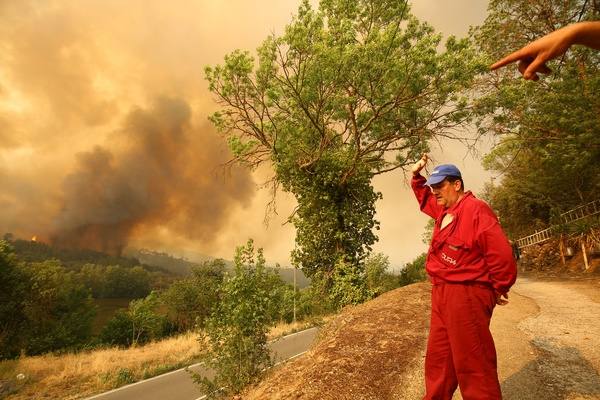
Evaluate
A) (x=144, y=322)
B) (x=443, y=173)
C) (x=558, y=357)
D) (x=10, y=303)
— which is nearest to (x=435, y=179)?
(x=443, y=173)

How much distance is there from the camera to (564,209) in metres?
34.6

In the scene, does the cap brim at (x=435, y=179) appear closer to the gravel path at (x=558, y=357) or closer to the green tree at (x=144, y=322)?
the gravel path at (x=558, y=357)

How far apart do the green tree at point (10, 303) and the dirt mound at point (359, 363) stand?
173ft

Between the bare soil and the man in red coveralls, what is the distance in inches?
74.8

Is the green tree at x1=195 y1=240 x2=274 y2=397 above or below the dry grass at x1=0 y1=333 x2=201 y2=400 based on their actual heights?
above

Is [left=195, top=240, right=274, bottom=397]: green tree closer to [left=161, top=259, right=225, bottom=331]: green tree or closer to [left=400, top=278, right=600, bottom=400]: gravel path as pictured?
[left=400, top=278, right=600, bottom=400]: gravel path

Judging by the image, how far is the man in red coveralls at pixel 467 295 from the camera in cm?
272

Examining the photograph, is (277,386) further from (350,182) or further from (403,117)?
(403,117)

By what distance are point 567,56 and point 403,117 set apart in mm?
6687

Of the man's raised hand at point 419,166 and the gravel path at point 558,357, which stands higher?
the man's raised hand at point 419,166

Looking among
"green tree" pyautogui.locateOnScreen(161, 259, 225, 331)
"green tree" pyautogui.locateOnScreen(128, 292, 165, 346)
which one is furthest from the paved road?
"green tree" pyautogui.locateOnScreen(161, 259, 225, 331)

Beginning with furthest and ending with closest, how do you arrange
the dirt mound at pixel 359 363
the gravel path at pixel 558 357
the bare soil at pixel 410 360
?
1. the dirt mound at pixel 359 363
2. the bare soil at pixel 410 360
3. the gravel path at pixel 558 357

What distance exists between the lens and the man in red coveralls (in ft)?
8.94

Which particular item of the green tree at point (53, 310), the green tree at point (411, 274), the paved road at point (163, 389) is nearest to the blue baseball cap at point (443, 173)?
the paved road at point (163, 389)
